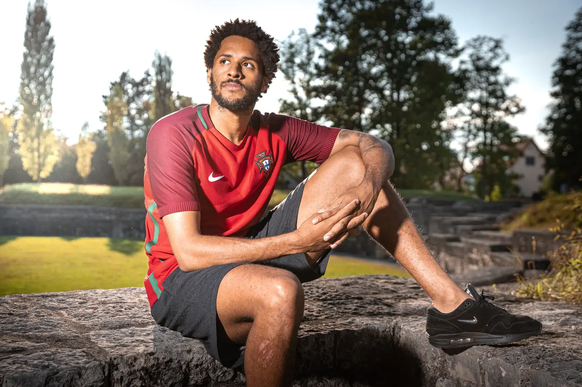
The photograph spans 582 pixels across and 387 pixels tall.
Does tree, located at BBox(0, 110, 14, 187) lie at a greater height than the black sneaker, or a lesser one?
greater

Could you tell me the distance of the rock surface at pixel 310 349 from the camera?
4.20 ft

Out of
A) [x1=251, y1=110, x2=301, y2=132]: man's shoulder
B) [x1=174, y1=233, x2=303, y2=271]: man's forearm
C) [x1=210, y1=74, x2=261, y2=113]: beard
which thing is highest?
[x1=210, y1=74, x2=261, y2=113]: beard

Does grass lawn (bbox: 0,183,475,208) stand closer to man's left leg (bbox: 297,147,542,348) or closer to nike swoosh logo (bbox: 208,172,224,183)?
man's left leg (bbox: 297,147,542,348)

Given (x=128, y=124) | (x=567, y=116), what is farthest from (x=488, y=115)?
(x=128, y=124)

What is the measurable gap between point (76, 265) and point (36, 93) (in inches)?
391

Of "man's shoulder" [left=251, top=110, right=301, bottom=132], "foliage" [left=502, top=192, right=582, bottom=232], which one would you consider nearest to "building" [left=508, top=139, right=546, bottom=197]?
"foliage" [left=502, top=192, right=582, bottom=232]

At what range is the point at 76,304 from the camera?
1.89 metres

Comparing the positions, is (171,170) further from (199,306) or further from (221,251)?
(199,306)

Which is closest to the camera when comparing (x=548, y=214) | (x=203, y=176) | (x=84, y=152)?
(x=203, y=176)

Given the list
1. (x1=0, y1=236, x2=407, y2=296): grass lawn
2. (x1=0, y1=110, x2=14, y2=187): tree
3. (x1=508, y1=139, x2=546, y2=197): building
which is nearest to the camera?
(x1=0, y1=236, x2=407, y2=296): grass lawn

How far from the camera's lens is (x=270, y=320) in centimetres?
117

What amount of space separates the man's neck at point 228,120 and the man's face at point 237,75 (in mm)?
17

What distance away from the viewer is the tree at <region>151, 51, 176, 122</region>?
1608 cm

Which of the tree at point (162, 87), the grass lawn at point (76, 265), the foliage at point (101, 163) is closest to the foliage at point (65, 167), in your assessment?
the foliage at point (101, 163)
